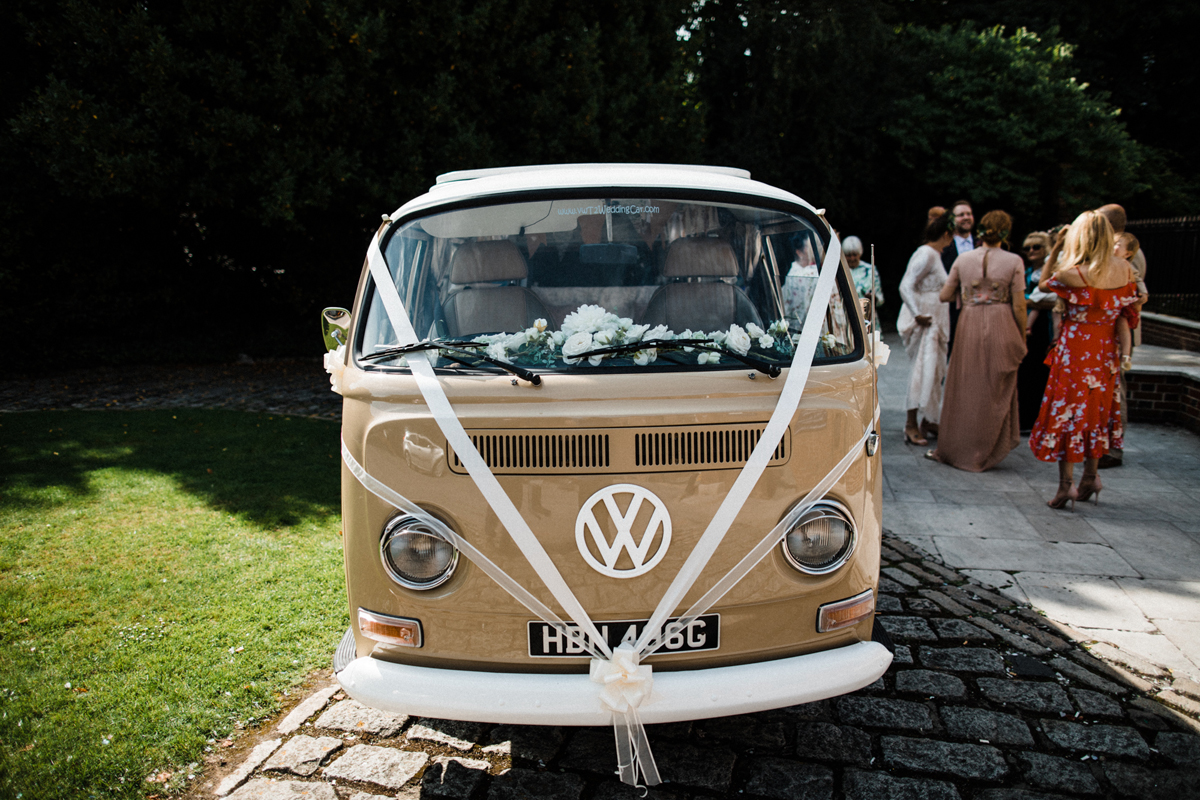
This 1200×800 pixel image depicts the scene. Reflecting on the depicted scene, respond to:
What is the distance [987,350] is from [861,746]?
4685 millimetres

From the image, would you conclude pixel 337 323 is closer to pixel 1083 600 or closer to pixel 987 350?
pixel 1083 600

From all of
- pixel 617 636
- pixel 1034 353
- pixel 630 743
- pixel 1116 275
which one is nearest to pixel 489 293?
pixel 617 636

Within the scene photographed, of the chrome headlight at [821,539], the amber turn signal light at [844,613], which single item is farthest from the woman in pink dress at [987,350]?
the chrome headlight at [821,539]

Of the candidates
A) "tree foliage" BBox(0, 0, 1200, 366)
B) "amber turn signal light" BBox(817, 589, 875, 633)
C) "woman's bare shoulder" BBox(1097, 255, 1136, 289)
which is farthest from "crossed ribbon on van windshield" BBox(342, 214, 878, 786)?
"tree foliage" BBox(0, 0, 1200, 366)

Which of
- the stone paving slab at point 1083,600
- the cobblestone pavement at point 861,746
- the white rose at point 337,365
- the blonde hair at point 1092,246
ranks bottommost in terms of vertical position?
the cobblestone pavement at point 861,746

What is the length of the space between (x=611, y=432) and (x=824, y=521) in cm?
82

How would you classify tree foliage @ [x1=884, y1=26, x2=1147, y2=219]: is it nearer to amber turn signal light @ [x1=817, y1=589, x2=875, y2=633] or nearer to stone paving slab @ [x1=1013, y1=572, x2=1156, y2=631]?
stone paving slab @ [x1=1013, y1=572, x2=1156, y2=631]

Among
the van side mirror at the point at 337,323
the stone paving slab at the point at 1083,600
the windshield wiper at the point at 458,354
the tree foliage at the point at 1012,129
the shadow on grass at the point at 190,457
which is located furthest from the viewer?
the tree foliage at the point at 1012,129

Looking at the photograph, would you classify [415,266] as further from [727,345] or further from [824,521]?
[824,521]

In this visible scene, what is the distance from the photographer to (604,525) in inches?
101

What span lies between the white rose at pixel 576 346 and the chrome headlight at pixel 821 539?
0.96m

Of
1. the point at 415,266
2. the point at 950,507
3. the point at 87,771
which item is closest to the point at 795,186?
the point at 950,507

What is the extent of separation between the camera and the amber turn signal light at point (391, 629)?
263 centimetres

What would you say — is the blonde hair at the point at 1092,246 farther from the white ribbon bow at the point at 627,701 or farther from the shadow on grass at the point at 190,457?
the shadow on grass at the point at 190,457
